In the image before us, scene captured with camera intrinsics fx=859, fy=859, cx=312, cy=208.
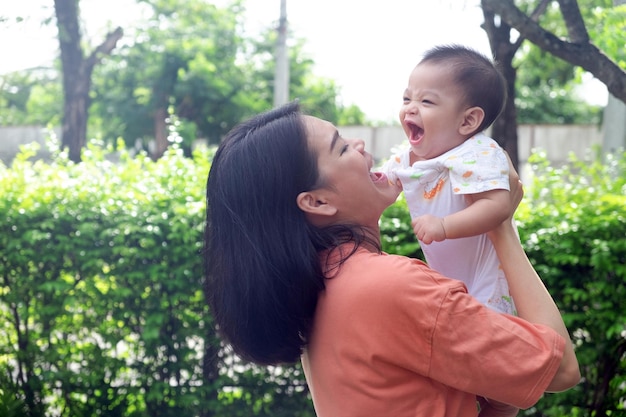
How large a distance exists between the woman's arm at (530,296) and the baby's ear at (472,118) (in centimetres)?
24

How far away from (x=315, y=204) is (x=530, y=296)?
1.55 ft

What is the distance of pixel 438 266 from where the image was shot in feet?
6.57

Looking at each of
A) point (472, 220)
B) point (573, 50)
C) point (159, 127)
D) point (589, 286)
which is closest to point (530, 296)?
point (472, 220)

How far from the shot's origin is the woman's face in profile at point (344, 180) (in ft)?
5.85

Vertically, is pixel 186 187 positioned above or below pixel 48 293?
above

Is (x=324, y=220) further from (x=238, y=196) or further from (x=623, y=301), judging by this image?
(x=623, y=301)

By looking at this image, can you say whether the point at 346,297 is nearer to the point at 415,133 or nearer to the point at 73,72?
the point at 415,133

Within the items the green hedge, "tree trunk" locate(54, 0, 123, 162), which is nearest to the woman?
the green hedge

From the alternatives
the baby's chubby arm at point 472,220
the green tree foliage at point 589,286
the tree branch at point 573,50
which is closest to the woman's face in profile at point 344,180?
the baby's chubby arm at point 472,220

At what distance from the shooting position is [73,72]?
31.2 ft

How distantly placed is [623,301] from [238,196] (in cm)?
279

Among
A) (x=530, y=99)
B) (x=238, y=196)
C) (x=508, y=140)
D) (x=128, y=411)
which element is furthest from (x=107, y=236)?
(x=530, y=99)

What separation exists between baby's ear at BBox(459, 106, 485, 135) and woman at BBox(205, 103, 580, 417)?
0.23 m

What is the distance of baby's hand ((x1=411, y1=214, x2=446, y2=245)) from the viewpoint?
71.2 inches
